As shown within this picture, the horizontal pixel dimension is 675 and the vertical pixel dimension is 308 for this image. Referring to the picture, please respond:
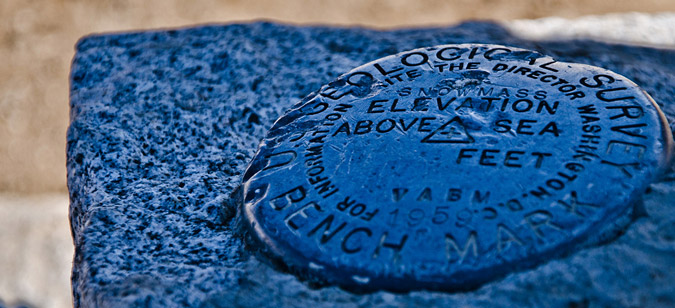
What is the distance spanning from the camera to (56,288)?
2.78 m

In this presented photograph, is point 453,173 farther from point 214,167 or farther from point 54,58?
point 54,58

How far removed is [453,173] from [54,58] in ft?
9.37

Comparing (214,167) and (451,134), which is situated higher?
(451,134)

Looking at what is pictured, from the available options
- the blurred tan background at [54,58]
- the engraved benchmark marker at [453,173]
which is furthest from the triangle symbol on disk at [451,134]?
the blurred tan background at [54,58]

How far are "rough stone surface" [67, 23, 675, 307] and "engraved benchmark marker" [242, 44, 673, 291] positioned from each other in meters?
0.04

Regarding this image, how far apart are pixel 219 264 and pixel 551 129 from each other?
639mm

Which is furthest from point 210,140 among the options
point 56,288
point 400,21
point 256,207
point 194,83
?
point 400,21

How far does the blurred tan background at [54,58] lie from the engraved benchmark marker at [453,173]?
1.78 metres

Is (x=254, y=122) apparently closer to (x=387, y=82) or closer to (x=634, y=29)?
(x=387, y=82)

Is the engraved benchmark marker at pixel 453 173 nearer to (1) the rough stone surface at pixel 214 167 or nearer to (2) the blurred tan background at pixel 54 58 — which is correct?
(1) the rough stone surface at pixel 214 167

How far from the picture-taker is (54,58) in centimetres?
355

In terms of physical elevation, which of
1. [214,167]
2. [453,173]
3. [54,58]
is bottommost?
[54,58]

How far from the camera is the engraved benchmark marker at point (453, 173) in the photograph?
1.13 metres

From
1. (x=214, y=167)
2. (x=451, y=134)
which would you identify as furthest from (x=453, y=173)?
(x=214, y=167)
